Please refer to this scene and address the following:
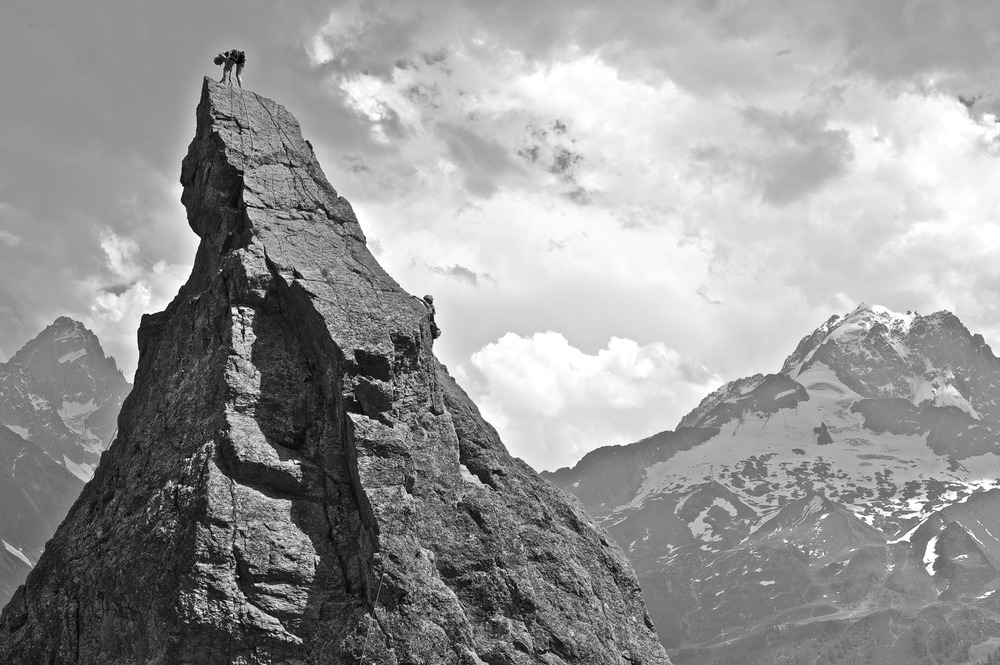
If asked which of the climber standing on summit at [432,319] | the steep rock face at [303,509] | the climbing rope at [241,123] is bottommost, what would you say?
the steep rock face at [303,509]

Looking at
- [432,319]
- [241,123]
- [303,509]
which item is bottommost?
[303,509]

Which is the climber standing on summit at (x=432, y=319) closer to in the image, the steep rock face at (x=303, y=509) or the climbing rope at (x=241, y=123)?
the steep rock face at (x=303, y=509)

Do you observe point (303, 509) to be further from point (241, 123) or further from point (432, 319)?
point (241, 123)

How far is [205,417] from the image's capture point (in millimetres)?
33438

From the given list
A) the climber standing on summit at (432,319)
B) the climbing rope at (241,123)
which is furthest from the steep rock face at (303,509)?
the climber standing on summit at (432,319)

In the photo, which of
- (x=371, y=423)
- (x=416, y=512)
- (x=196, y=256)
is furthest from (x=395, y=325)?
(x=196, y=256)

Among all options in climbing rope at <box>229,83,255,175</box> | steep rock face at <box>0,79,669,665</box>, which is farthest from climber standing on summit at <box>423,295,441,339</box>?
climbing rope at <box>229,83,255,175</box>

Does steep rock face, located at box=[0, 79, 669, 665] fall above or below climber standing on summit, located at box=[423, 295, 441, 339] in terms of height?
below

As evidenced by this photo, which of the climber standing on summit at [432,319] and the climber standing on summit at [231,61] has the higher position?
the climber standing on summit at [231,61]

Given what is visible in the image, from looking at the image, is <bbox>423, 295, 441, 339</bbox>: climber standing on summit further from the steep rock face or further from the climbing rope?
the climbing rope

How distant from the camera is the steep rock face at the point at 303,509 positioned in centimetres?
2994

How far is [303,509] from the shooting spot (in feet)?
105

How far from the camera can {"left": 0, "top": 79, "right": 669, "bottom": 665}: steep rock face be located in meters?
29.9

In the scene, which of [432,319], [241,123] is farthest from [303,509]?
[241,123]
